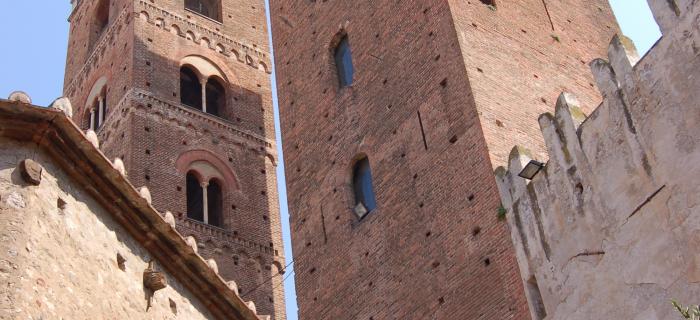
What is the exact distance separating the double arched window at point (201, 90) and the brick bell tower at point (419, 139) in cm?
885

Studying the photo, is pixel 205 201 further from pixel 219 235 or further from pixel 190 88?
pixel 190 88

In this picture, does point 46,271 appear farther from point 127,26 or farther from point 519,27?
point 127,26

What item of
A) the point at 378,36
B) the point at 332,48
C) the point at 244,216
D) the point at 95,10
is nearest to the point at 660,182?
the point at 378,36

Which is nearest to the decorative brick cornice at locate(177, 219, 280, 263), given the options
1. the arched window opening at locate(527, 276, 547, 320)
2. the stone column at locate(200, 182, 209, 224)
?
the stone column at locate(200, 182, 209, 224)

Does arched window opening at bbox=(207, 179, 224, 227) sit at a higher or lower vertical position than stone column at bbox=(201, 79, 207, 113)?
lower

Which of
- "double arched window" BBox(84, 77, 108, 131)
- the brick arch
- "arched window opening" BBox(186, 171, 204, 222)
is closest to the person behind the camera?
"arched window opening" BBox(186, 171, 204, 222)

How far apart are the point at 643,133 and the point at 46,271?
533cm

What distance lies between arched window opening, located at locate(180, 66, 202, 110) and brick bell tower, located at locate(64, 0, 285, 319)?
0.03 m

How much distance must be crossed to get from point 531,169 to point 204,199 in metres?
12.5

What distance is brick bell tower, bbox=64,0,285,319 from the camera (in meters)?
22.1

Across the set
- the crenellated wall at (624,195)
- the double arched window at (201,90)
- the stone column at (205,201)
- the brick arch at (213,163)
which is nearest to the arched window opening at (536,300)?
the crenellated wall at (624,195)

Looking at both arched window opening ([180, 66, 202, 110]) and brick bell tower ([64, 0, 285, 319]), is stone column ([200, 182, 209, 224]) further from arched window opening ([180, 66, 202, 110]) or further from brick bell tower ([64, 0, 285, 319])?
arched window opening ([180, 66, 202, 110])

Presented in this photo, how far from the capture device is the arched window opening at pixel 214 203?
2327 cm

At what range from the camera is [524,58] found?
1461cm
